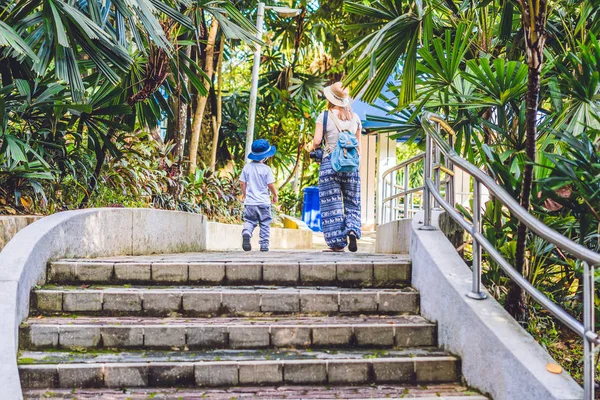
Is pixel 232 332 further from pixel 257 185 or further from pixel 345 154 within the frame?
pixel 257 185

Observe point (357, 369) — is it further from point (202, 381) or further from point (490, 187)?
point (490, 187)

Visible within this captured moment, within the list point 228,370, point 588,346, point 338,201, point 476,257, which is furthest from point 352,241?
point 588,346

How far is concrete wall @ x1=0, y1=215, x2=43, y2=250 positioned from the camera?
16.5 ft

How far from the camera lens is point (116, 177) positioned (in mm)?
7133

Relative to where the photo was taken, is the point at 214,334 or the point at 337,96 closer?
the point at 214,334

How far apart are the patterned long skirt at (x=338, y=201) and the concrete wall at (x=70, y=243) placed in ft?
5.98

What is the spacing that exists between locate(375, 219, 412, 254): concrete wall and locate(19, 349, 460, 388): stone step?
1.91 meters

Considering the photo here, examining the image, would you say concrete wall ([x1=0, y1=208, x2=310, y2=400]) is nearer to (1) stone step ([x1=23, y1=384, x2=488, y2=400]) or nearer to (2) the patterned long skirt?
(1) stone step ([x1=23, y1=384, x2=488, y2=400])

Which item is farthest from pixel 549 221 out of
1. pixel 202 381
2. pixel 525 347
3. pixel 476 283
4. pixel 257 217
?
pixel 257 217

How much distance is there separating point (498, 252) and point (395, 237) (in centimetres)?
294

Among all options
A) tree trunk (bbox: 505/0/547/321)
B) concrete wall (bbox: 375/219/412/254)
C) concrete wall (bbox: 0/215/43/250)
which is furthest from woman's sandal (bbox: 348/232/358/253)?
concrete wall (bbox: 0/215/43/250)

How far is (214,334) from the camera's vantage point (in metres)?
4.16

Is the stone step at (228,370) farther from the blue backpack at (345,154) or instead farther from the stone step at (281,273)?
the blue backpack at (345,154)

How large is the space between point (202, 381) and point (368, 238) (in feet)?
37.6
